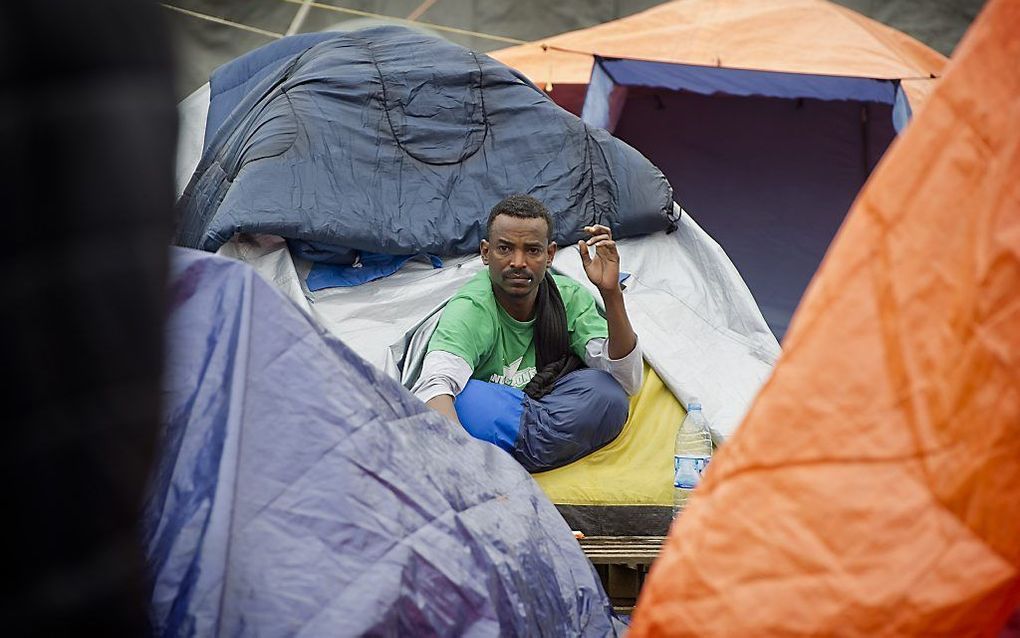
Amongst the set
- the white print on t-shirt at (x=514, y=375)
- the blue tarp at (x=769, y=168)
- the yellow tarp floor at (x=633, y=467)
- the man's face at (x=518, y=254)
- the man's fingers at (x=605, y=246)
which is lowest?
the blue tarp at (x=769, y=168)

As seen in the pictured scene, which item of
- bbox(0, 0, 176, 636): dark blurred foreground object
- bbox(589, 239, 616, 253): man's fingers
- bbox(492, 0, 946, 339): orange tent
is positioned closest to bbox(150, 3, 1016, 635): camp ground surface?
bbox(0, 0, 176, 636): dark blurred foreground object

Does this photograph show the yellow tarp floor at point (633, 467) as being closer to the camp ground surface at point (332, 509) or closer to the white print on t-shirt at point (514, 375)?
the white print on t-shirt at point (514, 375)

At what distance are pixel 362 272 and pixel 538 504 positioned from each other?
2.11m

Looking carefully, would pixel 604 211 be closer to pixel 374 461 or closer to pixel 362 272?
pixel 362 272

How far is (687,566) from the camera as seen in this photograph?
1023 millimetres

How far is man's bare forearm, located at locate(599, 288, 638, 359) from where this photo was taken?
10.5ft

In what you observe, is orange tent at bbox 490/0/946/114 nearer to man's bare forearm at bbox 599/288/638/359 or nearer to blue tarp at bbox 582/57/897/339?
blue tarp at bbox 582/57/897/339

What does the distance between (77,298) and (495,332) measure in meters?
2.75

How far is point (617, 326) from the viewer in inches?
127

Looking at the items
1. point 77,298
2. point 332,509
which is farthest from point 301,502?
point 77,298

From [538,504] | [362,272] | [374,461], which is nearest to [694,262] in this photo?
[362,272]

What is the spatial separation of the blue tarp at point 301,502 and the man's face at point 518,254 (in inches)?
62.3

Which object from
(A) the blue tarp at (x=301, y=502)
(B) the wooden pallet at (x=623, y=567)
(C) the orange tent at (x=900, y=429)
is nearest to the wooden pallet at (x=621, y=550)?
(B) the wooden pallet at (x=623, y=567)

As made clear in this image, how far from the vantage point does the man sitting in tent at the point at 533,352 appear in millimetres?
3109
